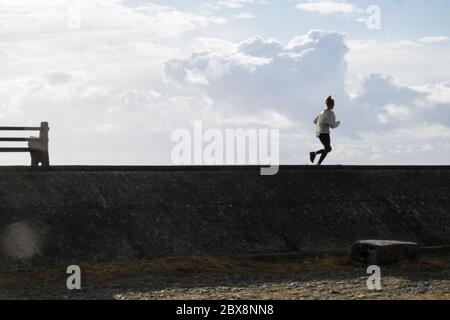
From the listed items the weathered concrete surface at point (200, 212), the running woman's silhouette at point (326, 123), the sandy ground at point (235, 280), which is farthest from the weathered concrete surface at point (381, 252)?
the running woman's silhouette at point (326, 123)

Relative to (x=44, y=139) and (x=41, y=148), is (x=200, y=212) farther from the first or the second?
(x=44, y=139)

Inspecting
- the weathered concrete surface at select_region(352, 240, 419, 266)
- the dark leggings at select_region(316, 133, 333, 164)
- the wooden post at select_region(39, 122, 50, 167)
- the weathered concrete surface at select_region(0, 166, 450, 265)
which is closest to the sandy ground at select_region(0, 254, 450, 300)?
the weathered concrete surface at select_region(352, 240, 419, 266)

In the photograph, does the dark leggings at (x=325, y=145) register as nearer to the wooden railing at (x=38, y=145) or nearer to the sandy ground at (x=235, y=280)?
the sandy ground at (x=235, y=280)

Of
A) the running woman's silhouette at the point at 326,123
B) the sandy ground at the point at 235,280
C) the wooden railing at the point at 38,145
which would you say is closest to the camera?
the sandy ground at the point at 235,280

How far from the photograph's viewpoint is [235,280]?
45.0 ft

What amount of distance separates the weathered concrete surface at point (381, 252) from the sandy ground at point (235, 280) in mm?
185

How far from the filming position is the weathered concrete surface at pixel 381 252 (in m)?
15.3

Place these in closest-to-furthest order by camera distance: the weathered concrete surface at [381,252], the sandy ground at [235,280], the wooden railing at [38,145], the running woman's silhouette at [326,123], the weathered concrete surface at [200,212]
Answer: the sandy ground at [235,280] → the weathered concrete surface at [200,212] → the weathered concrete surface at [381,252] → the wooden railing at [38,145] → the running woman's silhouette at [326,123]

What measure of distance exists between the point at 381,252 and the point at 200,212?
4.07 m

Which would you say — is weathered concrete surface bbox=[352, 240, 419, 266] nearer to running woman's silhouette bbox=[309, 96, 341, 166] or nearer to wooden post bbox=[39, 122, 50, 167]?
running woman's silhouette bbox=[309, 96, 341, 166]

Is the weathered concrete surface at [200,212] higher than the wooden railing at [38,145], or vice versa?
the wooden railing at [38,145]

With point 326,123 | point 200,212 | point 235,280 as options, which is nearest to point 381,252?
point 235,280
